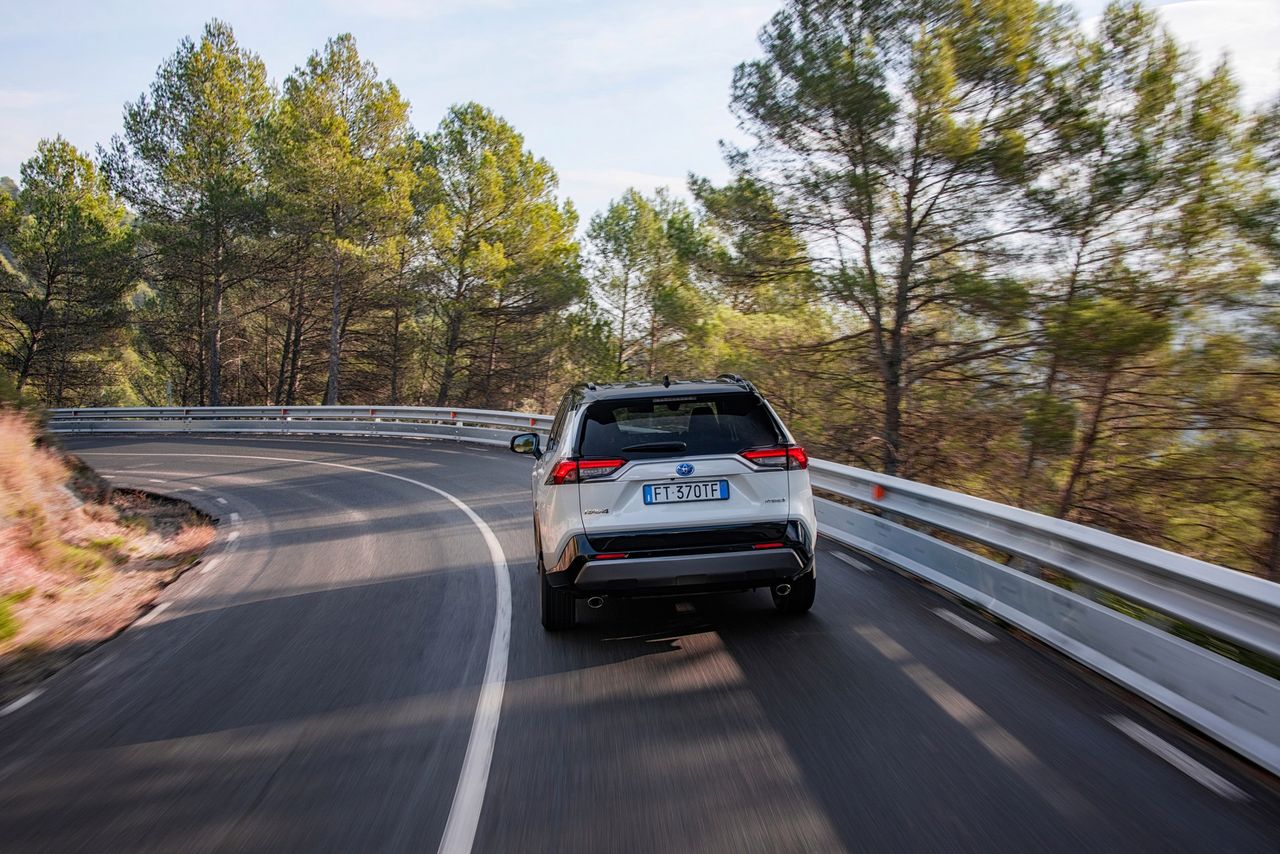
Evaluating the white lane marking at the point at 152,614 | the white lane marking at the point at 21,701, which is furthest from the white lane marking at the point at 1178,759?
the white lane marking at the point at 152,614

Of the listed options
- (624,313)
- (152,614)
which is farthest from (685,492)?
(624,313)

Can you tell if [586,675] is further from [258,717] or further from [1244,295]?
[1244,295]

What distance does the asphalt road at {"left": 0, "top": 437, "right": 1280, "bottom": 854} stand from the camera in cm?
309

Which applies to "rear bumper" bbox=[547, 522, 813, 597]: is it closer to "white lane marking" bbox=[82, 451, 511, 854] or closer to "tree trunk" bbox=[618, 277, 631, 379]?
"white lane marking" bbox=[82, 451, 511, 854]

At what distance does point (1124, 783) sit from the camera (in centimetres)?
334

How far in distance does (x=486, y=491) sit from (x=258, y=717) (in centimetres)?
960

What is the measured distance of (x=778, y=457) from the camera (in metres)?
5.22

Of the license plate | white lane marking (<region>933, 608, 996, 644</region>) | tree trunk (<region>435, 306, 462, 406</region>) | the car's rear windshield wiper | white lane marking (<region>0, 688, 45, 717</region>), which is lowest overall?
white lane marking (<region>0, 688, 45, 717</region>)

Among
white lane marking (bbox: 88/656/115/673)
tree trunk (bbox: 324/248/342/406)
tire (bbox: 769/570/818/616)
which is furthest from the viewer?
tree trunk (bbox: 324/248/342/406)

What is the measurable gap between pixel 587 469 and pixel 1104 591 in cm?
314

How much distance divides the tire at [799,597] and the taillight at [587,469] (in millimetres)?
1521

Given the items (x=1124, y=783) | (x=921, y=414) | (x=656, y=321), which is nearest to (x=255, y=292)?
(x=656, y=321)

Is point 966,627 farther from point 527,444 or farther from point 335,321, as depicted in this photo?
point 335,321

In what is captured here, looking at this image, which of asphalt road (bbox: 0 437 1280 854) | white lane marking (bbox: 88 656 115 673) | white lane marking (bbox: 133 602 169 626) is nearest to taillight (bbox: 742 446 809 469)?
asphalt road (bbox: 0 437 1280 854)
